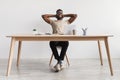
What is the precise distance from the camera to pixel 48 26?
15.1 ft

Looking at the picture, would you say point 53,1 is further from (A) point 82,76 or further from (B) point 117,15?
(A) point 82,76

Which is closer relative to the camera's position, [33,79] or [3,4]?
[33,79]

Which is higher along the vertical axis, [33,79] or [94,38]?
[94,38]

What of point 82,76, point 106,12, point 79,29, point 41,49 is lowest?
point 82,76

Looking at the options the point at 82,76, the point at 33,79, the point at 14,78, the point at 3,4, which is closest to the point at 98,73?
the point at 82,76

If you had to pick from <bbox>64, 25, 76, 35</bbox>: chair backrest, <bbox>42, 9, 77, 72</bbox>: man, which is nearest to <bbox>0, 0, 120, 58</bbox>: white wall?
<bbox>42, 9, 77, 72</bbox>: man

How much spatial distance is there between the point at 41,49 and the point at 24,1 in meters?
0.98

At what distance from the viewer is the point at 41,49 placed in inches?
184

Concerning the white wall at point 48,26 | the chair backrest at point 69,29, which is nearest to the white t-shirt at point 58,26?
the chair backrest at point 69,29

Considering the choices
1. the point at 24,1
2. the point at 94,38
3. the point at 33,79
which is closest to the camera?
the point at 33,79

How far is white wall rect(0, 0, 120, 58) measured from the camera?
460cm

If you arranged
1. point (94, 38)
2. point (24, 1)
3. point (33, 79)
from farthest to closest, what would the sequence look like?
point (24, 1)
point (94, 38)
point (33, 79)

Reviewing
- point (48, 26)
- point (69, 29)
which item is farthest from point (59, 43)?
point (48, 26)

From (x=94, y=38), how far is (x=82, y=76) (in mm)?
517
